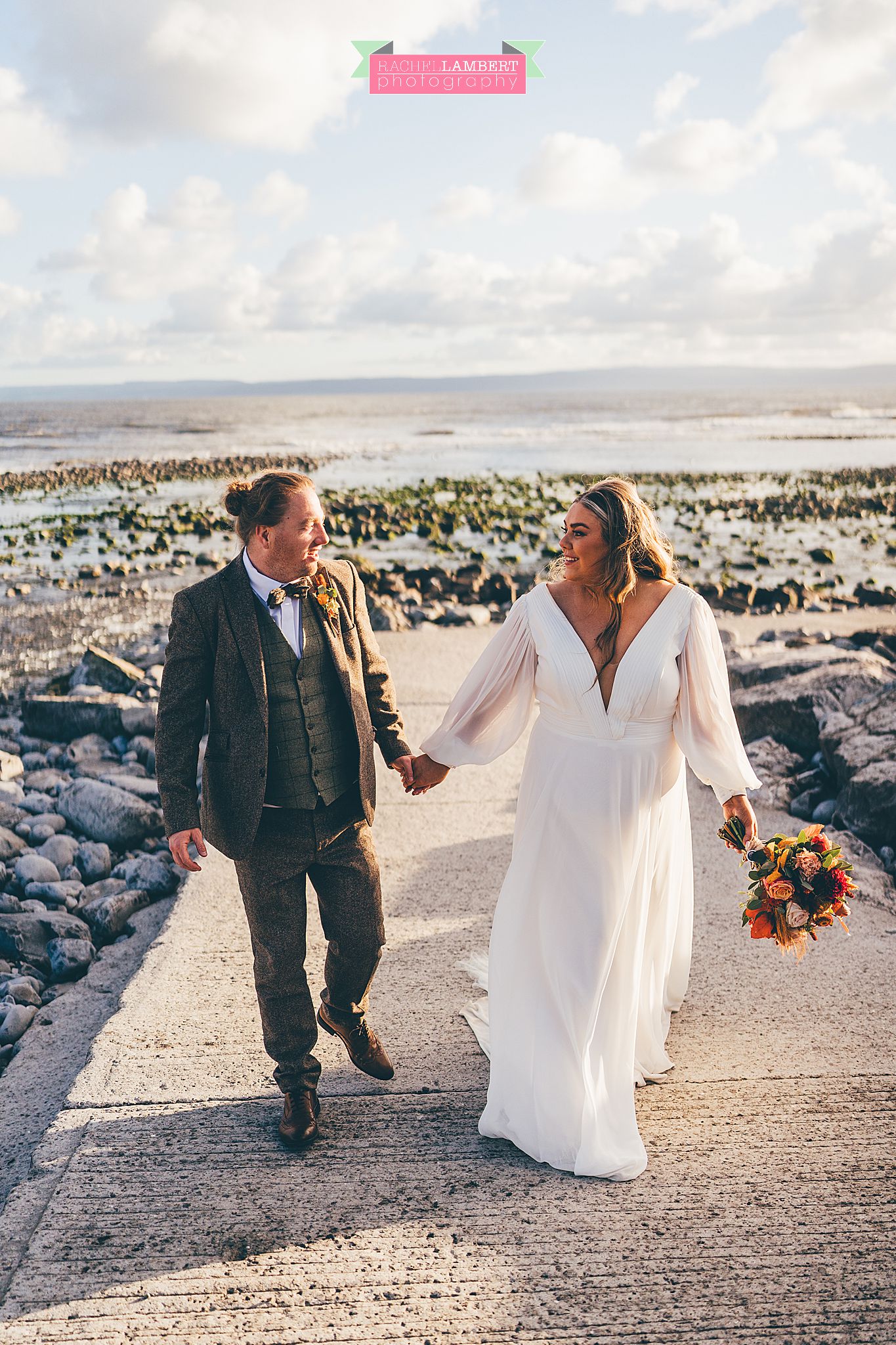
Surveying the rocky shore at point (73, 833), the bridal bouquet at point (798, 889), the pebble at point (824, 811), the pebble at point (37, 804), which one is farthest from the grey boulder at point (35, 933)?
the pebble at point (824, 811)

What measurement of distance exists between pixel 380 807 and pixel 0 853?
225 cm

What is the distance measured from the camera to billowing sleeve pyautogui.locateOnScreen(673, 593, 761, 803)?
3439 millimetres

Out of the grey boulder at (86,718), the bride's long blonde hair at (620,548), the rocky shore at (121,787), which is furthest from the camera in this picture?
the grey boulder at (86,718)

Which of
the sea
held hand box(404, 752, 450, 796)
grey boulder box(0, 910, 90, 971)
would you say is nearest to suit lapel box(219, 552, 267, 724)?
held hand box(404, 752, 450, 796)

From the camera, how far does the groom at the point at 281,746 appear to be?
341 centimetres

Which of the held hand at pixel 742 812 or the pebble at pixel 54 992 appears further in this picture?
the pebble at pixel 54 992

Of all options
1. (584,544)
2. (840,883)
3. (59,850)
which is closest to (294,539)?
(584,544)

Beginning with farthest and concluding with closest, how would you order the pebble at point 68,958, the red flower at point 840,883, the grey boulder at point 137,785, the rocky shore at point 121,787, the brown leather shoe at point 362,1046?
1. the grey boulder at point 137,785
2. the rocky shore at point 121,787
3. the pebble at point 68,958
4. the brown leather shoe at point 362,1046
5. the red flower at point 840,883

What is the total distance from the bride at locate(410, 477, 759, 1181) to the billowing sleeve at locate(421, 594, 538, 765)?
62 millimetres

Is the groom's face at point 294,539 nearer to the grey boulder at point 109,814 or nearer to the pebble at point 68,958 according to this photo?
the pebble at point 68,958

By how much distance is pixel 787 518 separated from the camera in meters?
25.0

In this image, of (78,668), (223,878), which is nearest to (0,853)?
(223,878)

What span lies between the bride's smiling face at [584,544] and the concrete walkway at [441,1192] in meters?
1.89

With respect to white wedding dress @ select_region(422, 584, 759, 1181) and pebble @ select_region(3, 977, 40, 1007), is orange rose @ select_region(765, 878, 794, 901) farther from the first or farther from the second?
pebble @ select_region(3, 977, 40, 1007)
